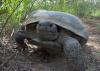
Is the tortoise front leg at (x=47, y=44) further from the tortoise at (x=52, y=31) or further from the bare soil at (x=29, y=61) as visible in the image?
the bare soil at (x=29, y=61)

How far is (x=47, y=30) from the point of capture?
11.3 ft

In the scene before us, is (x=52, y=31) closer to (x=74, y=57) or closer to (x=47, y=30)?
(x=47, y=30)

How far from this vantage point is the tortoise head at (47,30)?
344 centimetres

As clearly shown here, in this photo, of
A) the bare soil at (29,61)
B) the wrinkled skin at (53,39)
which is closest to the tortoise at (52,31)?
the wrinkled skin at (53,39)

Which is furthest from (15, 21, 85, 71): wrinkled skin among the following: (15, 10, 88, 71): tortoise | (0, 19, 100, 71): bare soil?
(0, 19, 100, 71): bare soil

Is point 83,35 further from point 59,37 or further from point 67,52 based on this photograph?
point 67,52

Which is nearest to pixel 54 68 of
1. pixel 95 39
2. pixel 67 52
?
pixel 67 52

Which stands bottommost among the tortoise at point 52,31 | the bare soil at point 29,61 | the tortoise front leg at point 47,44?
the bare soil at point 29,61

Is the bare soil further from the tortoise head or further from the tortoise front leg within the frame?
the tortoise head

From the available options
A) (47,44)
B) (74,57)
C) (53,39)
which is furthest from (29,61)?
A: (74,57)

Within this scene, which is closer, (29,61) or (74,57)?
(74,57)

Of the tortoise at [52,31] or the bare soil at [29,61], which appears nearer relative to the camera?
the bare soil at [29,61]

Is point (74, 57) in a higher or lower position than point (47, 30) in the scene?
lower

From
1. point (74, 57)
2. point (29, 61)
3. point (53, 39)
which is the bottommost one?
point (29, 61)
